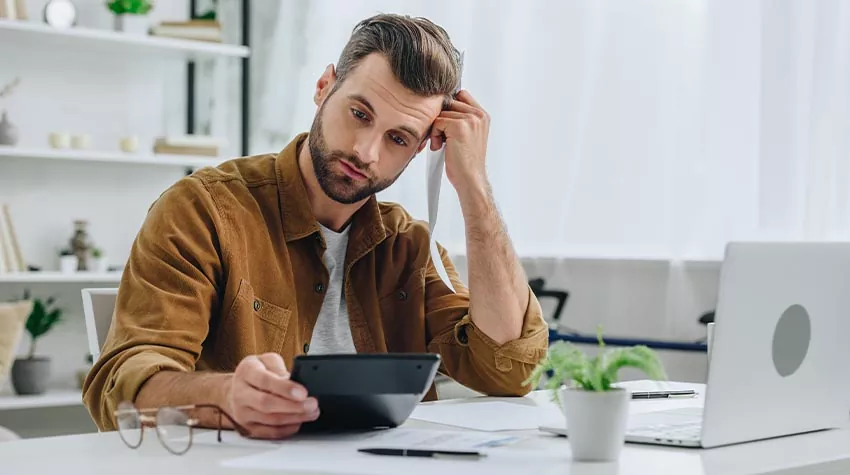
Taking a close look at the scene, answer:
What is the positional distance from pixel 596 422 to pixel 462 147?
854 mm

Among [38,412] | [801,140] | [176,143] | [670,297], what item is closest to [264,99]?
[176,143]

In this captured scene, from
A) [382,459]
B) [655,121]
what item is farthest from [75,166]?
[382,459]

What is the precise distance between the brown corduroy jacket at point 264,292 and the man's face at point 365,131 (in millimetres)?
65

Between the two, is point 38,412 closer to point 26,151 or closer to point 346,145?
point 26,151

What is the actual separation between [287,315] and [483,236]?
0.36 m

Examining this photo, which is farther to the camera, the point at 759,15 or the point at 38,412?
the point at 38,412

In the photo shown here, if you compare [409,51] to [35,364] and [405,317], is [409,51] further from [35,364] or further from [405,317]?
[35,364]

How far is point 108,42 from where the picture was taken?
13.0 feet

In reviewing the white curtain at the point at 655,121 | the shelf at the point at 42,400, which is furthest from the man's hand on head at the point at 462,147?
the shelf at the point at 42,400

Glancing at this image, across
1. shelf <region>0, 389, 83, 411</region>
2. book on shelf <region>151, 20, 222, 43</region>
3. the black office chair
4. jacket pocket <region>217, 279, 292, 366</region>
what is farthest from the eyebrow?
book on shelf <region>151, 20, 222, 43</region>

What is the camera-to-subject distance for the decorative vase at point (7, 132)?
12.3ft

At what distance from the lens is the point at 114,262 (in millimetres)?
4152

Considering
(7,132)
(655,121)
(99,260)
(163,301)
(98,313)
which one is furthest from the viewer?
(99,260)

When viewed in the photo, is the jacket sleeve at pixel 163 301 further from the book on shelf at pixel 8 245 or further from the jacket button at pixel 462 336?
the book on shelf at pixel 8 245
